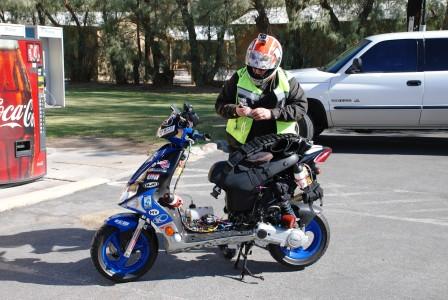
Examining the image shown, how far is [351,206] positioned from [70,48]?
85.1 feet

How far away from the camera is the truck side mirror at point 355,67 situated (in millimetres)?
9500

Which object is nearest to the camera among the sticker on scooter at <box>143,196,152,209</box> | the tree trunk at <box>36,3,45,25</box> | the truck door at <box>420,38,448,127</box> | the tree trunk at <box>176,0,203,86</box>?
the sticker on scooter at <box>143,196,152,209</box>

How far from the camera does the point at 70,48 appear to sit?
30000 millimetres

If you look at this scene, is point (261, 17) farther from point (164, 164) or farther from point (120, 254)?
point (120, 254)

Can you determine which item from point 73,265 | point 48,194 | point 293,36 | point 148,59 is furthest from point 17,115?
point 148,59

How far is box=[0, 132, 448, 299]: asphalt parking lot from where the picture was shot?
13.9 feet

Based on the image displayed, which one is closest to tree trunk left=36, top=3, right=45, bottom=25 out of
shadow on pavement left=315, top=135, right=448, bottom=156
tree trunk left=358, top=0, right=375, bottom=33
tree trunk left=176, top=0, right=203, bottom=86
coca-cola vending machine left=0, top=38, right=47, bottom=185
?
tree trunk left=176, top=0, right=203, bottom=86

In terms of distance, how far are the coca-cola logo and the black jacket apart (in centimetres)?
325

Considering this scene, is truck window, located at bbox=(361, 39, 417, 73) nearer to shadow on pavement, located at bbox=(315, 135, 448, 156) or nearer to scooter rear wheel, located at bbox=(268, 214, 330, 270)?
shadow on pavement, located at bbox=(315, 135, 448, 156)

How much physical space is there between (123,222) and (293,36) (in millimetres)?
19648

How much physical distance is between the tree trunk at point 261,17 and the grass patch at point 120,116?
10.9 ft

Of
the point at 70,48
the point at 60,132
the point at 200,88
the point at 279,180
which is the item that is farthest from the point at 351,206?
the point at 70,48

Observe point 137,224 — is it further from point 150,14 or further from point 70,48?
point 70,48

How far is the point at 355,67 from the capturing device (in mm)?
9609
